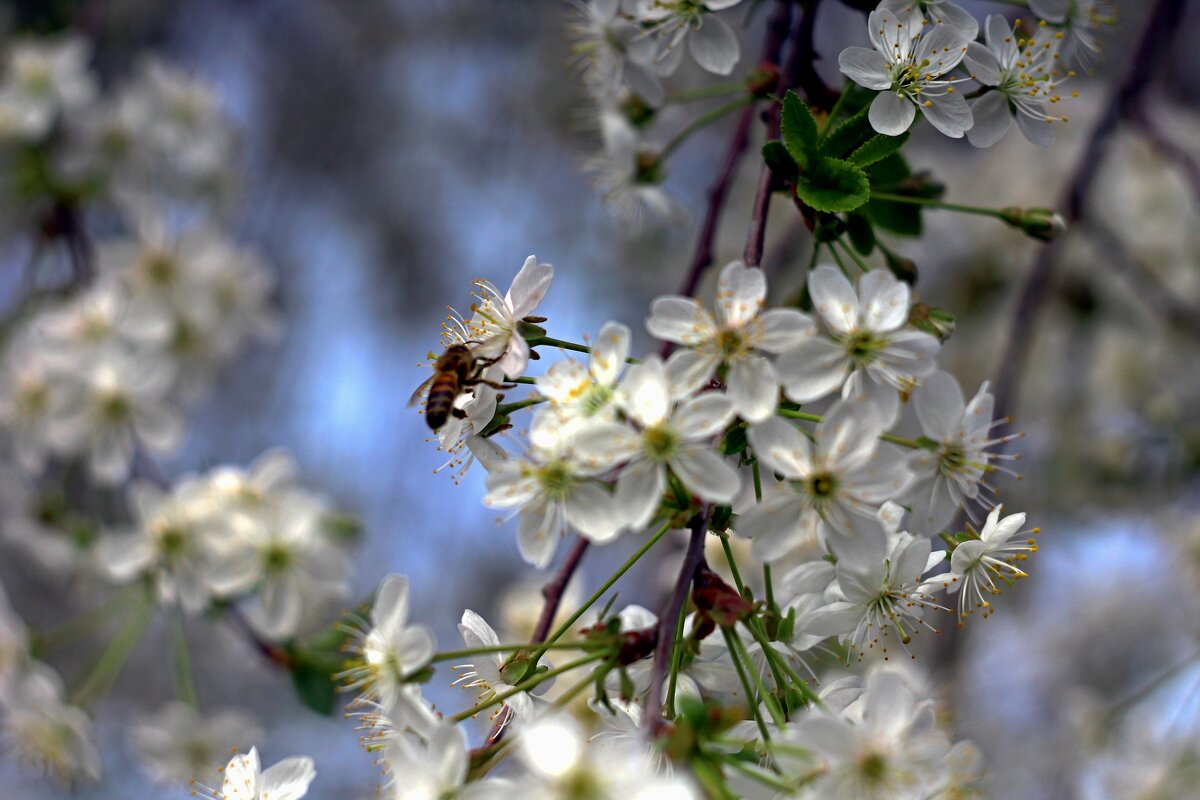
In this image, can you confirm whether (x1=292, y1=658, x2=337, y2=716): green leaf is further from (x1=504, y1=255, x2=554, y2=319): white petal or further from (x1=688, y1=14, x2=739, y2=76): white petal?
(x1=688, y1=14, x2=739, y2=76): white petal

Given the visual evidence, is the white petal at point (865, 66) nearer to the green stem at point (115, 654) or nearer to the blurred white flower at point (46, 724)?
the green stem at point (115, 654)

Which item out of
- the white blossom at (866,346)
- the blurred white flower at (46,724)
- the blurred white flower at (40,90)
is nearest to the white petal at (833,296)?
the white blossom at (866,346)

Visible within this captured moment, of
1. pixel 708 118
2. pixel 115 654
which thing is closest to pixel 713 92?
pixel 708 118

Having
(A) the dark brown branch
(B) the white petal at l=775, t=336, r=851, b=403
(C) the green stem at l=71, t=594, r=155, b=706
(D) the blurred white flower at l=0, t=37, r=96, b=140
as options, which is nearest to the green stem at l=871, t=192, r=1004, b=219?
(B) the white petal at l=775, t=336, r=851, b=403

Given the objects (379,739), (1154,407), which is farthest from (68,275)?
(1154,407)

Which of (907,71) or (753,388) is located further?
(907,71)

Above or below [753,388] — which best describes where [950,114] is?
above

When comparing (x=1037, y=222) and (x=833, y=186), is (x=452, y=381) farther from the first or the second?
(x=1037, y=222)
